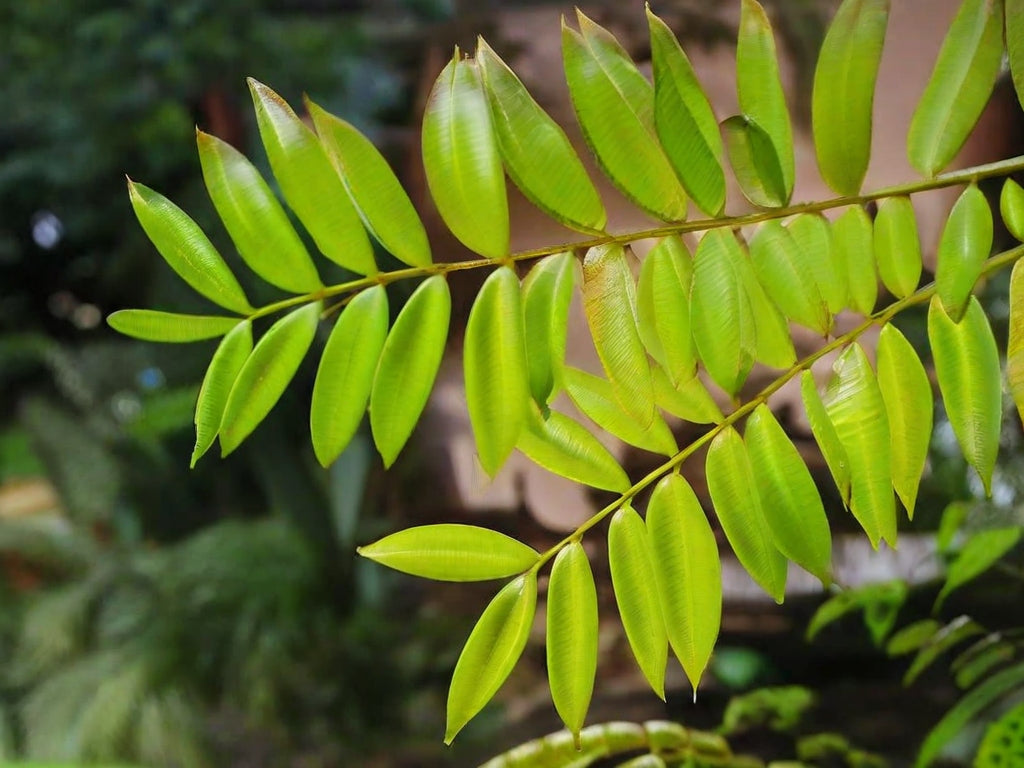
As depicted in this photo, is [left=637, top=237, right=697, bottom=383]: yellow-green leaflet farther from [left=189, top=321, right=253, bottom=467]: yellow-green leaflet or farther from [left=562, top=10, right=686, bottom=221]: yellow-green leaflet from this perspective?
[left=189, top=321, right=253, bottom=467]: yellow-green leaflet

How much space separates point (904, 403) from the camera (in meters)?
0.25

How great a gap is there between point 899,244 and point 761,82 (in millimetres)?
65

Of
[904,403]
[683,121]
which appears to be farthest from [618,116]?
[904,403]

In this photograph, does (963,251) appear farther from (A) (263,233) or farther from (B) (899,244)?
(A) (263,233)

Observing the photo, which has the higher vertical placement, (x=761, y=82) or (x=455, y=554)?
(x=761, y=82)

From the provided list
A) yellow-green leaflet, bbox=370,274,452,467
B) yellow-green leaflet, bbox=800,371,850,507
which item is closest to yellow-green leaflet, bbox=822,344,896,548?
yellow-green leaflet, bbox=800,371,850,507

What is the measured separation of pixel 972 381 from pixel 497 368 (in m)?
0.13

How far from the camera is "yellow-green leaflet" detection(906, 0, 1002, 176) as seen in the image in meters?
0.25

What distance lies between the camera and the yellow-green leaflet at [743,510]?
9.6 inches

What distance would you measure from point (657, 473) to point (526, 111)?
0.36 feet

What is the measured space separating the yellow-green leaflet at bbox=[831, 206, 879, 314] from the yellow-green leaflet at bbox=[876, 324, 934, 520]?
17 millimetres

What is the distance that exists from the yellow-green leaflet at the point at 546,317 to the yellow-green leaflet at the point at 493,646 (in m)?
0.06

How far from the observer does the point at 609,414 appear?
0.27 meters

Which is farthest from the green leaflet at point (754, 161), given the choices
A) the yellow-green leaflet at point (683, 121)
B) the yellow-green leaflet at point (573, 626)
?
the yellow-green leaflet at point (573, 626)
